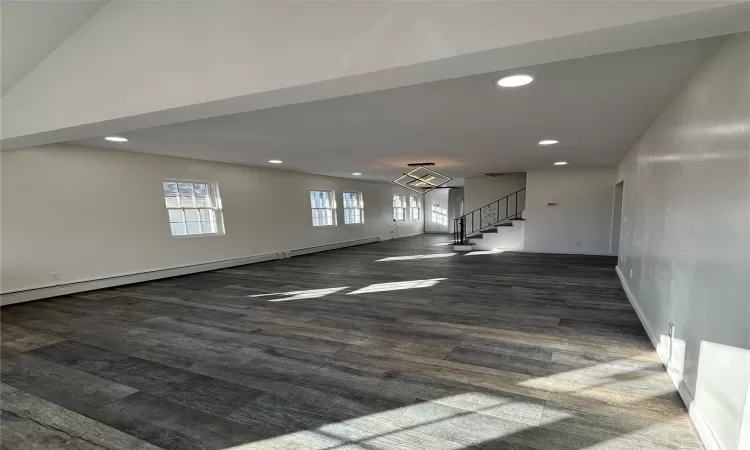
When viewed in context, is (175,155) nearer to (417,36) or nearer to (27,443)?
(27,443)

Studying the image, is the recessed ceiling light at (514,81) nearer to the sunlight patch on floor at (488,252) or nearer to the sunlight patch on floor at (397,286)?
the sunlight patch on floor at (397,286)

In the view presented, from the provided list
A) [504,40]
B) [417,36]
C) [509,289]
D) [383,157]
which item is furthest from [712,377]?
[383,157]

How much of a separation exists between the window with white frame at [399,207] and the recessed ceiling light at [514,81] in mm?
11180

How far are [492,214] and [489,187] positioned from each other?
2.93 feet

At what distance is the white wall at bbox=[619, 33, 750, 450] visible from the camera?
1.46 meters

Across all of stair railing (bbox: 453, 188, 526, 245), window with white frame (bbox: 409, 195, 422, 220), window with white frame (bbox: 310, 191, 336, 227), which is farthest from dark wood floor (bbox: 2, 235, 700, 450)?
window with white frame (bbox: 409, 195, 422, 220)

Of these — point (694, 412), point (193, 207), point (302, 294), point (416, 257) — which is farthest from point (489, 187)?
point (694, 412)

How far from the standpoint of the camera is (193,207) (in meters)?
6.51

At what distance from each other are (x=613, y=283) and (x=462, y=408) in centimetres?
434

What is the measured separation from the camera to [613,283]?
197 inches

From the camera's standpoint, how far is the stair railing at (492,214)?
10.0m

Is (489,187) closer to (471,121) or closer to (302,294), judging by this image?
(471,121)

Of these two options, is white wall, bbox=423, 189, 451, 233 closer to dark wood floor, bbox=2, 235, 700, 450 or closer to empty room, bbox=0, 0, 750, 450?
empty room, bbox=0, 0, 750, 450

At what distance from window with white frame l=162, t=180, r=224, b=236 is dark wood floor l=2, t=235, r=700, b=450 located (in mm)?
1921
